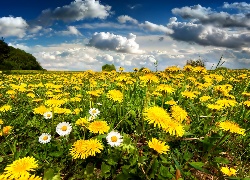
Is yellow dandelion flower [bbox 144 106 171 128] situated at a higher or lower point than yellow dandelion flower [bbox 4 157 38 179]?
higher

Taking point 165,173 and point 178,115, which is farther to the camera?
point 178,115

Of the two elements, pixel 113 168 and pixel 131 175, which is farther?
pixel 113 168

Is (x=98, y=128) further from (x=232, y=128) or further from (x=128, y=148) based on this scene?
(x=232, y=128)

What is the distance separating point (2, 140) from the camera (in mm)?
3375

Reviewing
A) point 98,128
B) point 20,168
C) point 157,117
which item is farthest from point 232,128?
point 20,168

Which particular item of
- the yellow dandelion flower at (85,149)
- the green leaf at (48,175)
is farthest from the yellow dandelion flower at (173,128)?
the green leaf at (48,175)

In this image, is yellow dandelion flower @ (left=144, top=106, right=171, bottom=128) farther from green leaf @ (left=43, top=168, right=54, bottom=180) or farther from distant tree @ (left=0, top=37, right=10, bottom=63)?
distant tree @ (left=0, top=37, right=10, bottom=63)

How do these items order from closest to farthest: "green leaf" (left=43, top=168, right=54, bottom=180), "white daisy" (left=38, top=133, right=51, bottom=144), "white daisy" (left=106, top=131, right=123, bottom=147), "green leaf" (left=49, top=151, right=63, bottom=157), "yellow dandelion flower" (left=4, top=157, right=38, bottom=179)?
"yellow dandelion flower" (left=4, top=157, right=38, bottom=179) → "green leaf" (left=43, top=168, right=54, bottom=180) → "white daisy" (left=106, top=131, right=123, bottom=147) → "green leaf" (left=49, top=151, right=63, bottom=157) → "white daisy" (left=38, top=133, right=51, bottom=144)

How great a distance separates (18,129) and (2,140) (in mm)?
254

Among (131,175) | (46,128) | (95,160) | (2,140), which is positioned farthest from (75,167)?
(2,140)

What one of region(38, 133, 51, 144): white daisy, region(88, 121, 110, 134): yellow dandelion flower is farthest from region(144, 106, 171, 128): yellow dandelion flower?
region(38, 133, 51, 144): white daisy

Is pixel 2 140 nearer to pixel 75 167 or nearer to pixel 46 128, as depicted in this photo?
pixel 46 128

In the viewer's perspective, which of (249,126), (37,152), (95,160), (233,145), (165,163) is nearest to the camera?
(165,163)

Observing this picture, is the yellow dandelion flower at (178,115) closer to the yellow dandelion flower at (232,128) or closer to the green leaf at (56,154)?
the yellow dandelion flower at (232,128)
